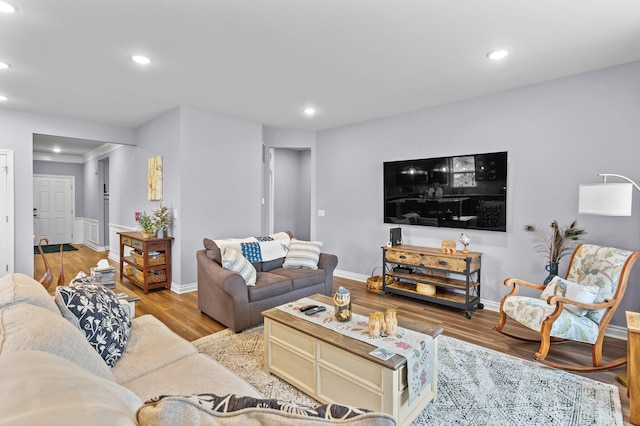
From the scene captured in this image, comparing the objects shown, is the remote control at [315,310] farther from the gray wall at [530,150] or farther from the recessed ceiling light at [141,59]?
the recessed ceiling light at [141,59]

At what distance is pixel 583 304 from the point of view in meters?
2.51

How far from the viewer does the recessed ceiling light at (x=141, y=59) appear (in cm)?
294

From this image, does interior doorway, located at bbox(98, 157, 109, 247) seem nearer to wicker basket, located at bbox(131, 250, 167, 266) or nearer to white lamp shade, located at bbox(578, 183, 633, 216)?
wicker basket, located at bbox(131, 250, 167, 266)

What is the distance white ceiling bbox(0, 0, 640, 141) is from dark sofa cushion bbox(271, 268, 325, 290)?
2.16 metres

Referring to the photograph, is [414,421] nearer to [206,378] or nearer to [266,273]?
[206,378]

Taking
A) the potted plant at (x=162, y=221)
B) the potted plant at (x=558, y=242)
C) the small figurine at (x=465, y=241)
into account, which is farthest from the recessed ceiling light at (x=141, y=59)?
the potted plant at (x=558, y=242)

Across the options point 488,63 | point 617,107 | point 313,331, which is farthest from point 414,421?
point 617,107

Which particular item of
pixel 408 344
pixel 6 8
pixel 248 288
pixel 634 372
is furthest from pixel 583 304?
pixel 6 8

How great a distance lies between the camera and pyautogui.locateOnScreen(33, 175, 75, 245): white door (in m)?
8.75

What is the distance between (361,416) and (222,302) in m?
2.90

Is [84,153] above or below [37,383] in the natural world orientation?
above

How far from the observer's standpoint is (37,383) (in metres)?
0.65

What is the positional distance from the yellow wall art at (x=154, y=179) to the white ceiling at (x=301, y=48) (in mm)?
1038

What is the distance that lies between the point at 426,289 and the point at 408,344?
2272 mm
